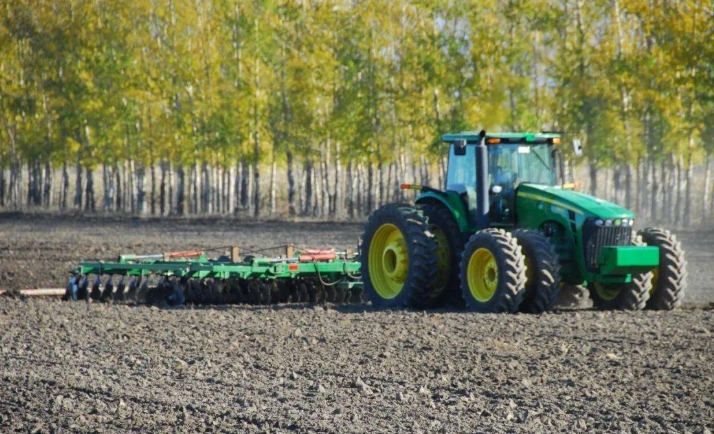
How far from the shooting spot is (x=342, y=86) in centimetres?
4434

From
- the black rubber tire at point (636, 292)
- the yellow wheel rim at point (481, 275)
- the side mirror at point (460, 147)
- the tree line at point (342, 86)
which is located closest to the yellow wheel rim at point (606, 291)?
the black rubber tire at point (636, 292)

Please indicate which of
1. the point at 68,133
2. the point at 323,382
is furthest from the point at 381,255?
the point at 68,133

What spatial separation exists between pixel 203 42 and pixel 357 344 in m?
36.3

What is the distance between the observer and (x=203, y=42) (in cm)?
4591

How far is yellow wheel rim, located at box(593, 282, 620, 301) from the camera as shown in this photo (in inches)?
544

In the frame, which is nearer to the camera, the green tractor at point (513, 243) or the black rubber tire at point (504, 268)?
the black rubber tire at point (504, 268)

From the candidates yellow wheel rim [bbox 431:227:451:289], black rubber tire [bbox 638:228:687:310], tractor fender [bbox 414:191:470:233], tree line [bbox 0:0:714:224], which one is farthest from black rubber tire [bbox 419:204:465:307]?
tree line [bbox 0:0:714:224]

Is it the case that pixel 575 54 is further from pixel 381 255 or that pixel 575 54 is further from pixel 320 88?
pixel 381 255

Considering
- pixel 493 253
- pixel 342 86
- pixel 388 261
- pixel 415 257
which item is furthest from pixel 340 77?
pixel 493 253

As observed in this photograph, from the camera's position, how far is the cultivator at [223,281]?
51.1 feet

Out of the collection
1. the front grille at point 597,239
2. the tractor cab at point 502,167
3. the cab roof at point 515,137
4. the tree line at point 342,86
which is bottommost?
the front grille at point 597,239

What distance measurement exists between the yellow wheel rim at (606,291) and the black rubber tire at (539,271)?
116cm

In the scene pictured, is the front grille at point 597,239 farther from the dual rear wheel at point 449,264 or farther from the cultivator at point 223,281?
the cultivator at point 223,281

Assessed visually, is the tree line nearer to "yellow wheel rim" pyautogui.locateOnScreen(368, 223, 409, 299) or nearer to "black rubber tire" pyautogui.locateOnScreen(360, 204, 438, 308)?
"yellow wheel rim" pyautogui.locateOnScreen(368, 223, 409, 299)
